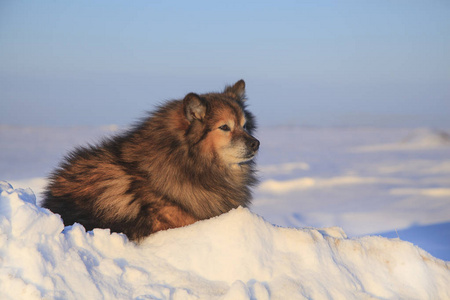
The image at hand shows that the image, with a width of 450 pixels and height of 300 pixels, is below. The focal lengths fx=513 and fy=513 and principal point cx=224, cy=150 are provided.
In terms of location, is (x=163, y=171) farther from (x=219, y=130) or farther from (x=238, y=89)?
(x=238, y=89)

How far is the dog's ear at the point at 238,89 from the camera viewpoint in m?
7.00

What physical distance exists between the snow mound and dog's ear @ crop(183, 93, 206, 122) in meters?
1.51

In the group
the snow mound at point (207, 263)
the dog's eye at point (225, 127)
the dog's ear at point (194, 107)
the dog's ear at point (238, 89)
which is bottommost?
the snow mound at point (207, 263)

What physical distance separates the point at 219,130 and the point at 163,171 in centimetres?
82

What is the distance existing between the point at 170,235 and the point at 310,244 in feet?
4.34

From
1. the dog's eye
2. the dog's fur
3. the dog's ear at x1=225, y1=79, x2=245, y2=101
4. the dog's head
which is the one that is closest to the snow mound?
the dog's fur

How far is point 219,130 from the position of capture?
6039 mm

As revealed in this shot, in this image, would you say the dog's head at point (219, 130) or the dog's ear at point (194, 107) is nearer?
the dog's ear at point (194, 107)

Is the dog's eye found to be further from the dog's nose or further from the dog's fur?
the dog's nose

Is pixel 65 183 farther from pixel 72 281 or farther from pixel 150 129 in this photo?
pixel 72 281

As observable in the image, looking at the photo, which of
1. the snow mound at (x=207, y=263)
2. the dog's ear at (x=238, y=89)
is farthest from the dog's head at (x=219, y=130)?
the snow mound at (x=207, y=263)

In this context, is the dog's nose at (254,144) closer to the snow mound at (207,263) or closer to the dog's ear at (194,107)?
the dog's ear at (194,107)

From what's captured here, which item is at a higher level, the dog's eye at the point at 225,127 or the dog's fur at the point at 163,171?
the dog's eye at the point at 225,127

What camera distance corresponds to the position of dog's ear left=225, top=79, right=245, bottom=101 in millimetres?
6996
